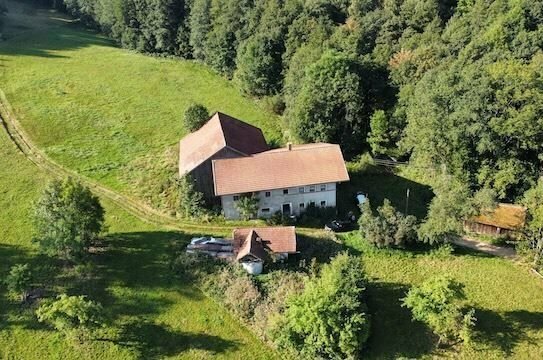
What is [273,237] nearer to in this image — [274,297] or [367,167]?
[274,297]

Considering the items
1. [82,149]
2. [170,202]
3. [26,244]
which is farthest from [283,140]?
[26,244]

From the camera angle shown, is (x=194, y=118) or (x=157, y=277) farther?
(x=194, y=118)

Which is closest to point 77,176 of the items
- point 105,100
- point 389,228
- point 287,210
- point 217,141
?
point 217,141

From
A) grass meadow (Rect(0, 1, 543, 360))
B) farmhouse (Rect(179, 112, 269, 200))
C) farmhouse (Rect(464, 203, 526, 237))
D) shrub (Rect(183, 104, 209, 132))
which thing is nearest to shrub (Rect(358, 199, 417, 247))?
grass meadow (Rect(0, 1, 543, 360))

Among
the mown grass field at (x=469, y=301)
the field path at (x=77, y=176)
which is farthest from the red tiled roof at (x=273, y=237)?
the mown grass field at (x=469, y=301)

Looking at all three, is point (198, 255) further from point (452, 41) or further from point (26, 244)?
point (452, 41)

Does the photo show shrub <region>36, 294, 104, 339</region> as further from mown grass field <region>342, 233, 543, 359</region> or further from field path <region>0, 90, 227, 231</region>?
mown grass field <region>342, 233, 543, 359</region>

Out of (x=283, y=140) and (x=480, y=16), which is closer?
(x=480, y=16)
